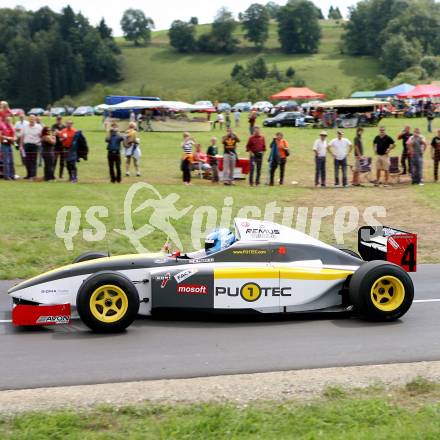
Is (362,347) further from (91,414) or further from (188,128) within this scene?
(188,128)

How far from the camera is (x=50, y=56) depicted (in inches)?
5123

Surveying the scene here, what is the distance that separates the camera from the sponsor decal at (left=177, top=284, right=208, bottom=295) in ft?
29.6

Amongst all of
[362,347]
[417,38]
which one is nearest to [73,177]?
[362,347]

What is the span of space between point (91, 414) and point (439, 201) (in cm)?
1616

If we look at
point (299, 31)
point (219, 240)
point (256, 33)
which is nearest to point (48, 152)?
point (219, 240)

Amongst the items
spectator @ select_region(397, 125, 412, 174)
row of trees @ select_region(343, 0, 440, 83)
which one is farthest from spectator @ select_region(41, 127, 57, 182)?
row of trees @ select_region(343, 0, 440, 83)

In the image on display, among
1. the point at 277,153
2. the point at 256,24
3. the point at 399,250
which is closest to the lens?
the point at 399,250

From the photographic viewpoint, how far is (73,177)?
21.7m

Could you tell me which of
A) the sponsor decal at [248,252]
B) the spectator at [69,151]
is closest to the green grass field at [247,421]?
the sponsor decal at [248,252]

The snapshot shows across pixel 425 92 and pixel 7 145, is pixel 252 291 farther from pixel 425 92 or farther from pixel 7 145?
pixel 425 92

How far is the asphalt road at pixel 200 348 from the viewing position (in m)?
7.37

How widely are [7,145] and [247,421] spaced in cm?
1605

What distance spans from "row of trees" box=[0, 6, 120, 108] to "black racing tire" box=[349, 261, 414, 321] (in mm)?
118484

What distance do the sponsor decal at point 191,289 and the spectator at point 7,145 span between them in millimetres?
12621
